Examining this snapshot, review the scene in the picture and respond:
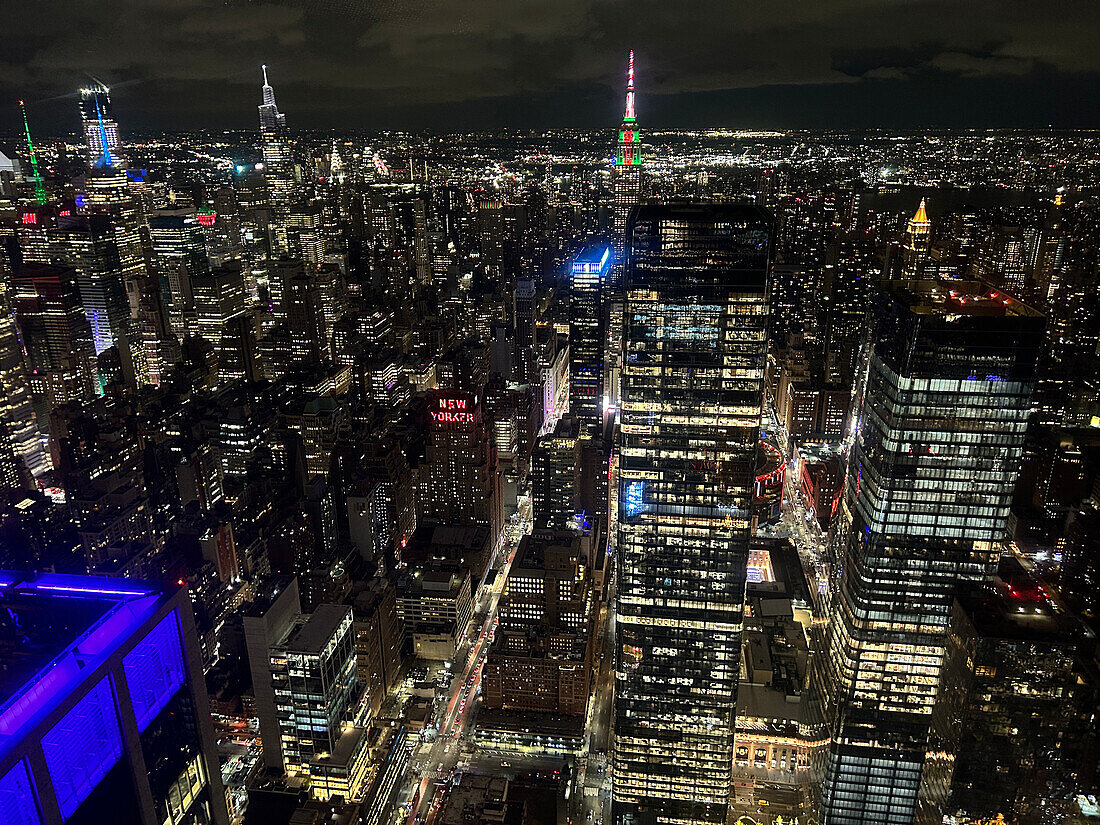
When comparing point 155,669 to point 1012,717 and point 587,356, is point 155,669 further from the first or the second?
point 587,356

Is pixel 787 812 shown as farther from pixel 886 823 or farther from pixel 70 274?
pixel 70 274

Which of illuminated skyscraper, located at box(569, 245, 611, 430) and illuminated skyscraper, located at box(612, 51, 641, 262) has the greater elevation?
illuminated skyscraper, located at box(612, 51, 641, 262)

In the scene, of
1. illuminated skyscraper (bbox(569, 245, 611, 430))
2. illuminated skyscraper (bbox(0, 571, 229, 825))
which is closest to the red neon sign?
illuminated skyscraper (bbox(569, 245, 611, 430))

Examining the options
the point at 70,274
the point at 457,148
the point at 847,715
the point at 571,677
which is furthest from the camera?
the point at 70,274

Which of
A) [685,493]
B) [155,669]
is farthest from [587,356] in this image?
[155,669]

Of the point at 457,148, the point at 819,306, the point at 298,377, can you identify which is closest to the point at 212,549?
the point at 298,377

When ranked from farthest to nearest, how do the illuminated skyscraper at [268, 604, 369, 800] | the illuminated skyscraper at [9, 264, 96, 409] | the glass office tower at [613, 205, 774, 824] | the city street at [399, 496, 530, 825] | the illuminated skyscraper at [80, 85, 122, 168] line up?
the illuminated skyscraper at [9, 264, 96, 409] → the illuminated skyscraper at [80, 85, 122, 168] → the city street at [399, 496, 530, 825] → the illuminated skyscraper at [268, 604, 369, 800] → the glass office tower at [613, 205, 774, 824]

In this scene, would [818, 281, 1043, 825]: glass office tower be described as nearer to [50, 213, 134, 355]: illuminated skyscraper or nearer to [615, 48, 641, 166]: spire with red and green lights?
[615, 48, 641, 166]: spire with red and green lights

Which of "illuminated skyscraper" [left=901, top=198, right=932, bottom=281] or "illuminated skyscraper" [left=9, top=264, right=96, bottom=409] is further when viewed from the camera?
"illuminated skyscraper" [left=9, top=264, right=96, bottom=409]
